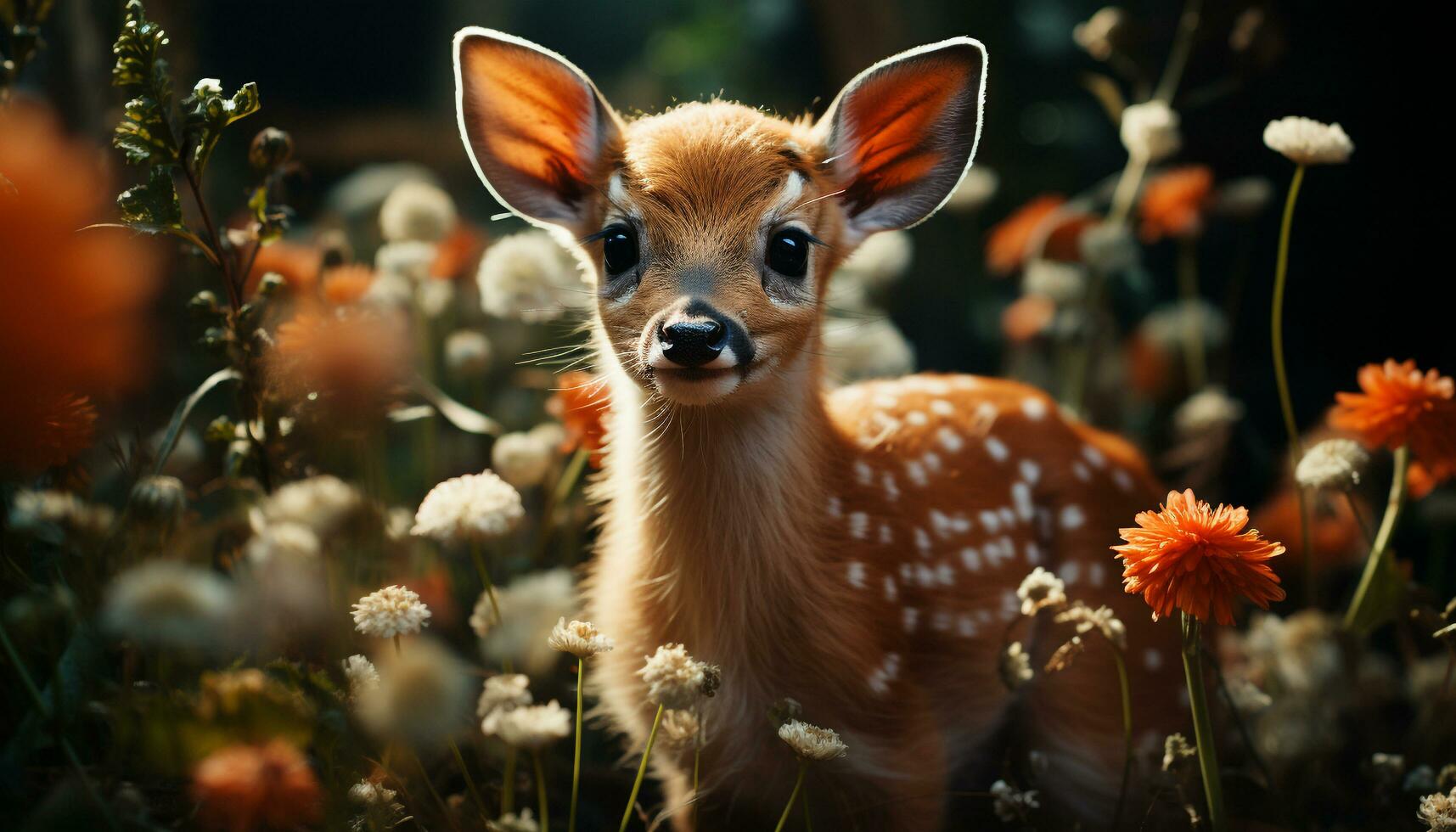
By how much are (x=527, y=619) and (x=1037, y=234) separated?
1780 mm

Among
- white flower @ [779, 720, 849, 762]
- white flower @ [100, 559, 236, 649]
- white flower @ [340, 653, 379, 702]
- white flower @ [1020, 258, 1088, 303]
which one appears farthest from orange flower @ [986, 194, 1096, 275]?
white flower @ [100, 559, 236, 649]

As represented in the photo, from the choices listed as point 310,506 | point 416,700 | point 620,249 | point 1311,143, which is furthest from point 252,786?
point 1311,143

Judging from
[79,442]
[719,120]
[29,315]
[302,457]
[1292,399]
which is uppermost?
[719,120]

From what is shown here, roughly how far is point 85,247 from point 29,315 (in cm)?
16

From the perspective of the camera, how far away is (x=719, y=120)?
1861 mm

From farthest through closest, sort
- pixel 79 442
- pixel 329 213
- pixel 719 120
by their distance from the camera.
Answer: pixel 329 213 < pixel 719 120 < pixel 79 442

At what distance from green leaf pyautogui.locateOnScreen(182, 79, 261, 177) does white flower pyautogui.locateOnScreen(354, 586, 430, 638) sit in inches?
25.4

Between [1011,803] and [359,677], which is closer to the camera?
[359,677]

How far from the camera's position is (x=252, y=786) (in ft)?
3.61

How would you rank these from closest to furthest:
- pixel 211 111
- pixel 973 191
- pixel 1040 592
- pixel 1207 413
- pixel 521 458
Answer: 1. pixel 211 111
2. pixel 1040 592
3. pixel 521 458
4. pixel 1207 413
5. pixel 973 191

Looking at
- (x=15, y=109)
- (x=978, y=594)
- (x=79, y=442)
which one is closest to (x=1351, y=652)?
(x=978, y=594)

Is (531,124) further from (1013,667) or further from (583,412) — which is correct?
(1013,667)

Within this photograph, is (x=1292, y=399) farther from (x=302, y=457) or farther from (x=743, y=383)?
(x=302, y=457)

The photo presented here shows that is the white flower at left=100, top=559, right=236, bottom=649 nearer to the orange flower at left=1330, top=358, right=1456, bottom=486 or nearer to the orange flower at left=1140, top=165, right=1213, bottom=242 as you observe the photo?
the orange flower at left=1330, top=358, right=1456, bottom=486
